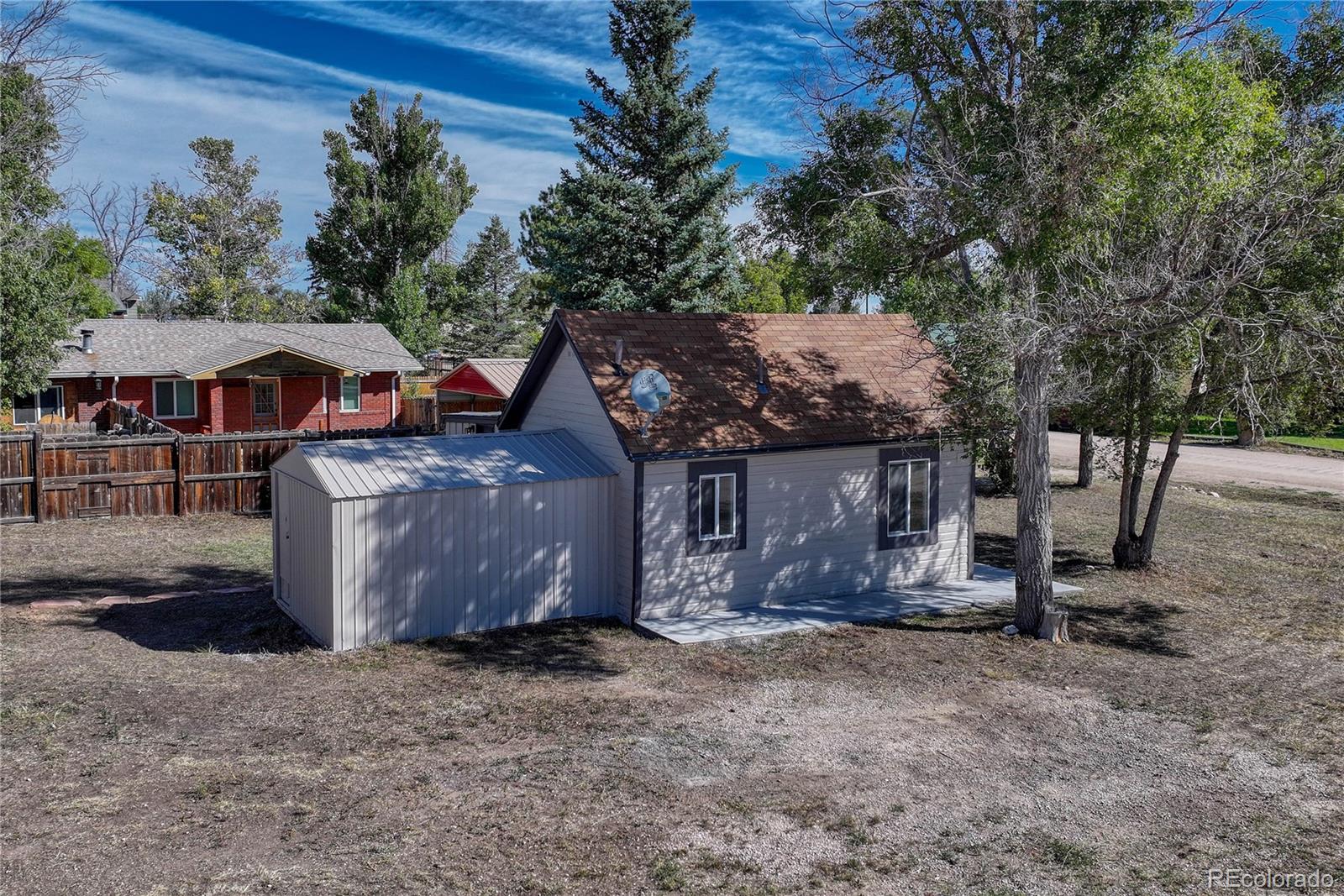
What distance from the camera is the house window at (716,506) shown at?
43.4ft

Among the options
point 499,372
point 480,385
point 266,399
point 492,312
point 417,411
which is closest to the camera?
point 266,399

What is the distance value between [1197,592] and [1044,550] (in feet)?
14.2

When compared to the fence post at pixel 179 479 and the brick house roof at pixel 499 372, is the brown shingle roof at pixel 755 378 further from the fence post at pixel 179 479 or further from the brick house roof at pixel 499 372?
the brick house roof at pixel 499 372

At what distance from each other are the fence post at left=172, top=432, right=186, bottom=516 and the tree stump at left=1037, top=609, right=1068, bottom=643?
1658 cm

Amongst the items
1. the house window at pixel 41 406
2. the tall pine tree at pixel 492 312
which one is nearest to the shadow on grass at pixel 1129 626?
the house window at pixel 41 406

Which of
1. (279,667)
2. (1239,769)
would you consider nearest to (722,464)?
(279,667)

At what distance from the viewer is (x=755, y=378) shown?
576 inches

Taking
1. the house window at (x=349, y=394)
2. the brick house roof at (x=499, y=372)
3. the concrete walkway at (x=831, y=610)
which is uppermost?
the brick house roof at (x=499, y=372)

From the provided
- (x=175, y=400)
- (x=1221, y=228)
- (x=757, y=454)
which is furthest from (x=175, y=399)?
(x=1221, y=228)

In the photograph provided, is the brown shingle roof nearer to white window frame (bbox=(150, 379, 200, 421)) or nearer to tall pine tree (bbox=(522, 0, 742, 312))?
tall pine tree (bbox=(522, 0, 742, 312))

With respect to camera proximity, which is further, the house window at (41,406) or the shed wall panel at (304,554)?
→ the house window at (41,406)

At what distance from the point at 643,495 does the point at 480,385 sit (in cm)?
2296

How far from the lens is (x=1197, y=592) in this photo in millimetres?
15305

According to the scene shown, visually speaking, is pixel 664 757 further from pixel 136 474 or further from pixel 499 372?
pixel 499 372
